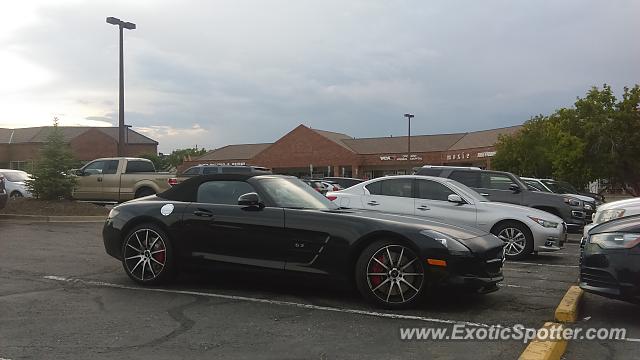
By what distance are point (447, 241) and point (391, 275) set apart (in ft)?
2.17

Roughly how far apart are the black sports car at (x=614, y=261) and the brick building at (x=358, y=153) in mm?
56946

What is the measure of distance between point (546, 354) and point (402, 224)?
2080 mm

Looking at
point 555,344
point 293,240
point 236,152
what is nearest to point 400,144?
point 236,152

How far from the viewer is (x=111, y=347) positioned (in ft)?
15.0

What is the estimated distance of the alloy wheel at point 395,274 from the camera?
5.76 meters

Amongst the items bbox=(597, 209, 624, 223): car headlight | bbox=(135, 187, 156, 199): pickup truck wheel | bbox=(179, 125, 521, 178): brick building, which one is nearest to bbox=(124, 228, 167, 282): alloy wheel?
bbox=(597, 209, 624, 223): car headlight

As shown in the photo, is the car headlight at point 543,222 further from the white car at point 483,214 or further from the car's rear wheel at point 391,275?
the car's rear wheel at point 391,275

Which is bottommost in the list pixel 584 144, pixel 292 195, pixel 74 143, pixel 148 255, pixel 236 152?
pixel 148 255

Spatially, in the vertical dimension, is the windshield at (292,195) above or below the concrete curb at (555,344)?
above

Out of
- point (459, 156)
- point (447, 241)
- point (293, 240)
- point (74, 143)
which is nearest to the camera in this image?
point (447, 241)

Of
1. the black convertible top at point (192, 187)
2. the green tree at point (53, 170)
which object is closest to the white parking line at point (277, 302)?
the black convertible top at point (192, 187)

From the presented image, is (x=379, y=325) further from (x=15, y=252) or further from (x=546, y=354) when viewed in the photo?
(x=15, y=252)

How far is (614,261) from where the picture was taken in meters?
5.47

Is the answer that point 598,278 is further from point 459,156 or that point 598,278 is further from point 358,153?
point 358,153
